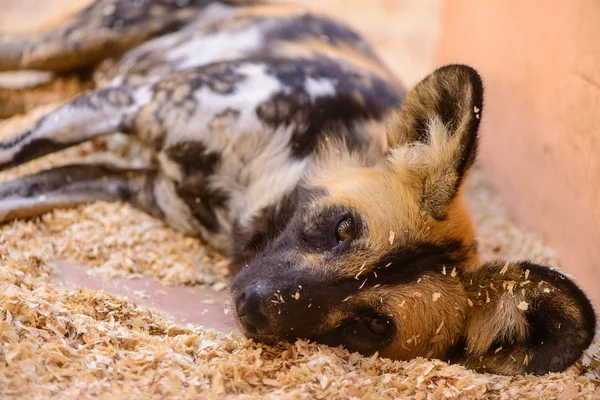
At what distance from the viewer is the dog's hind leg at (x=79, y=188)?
2.66 meters

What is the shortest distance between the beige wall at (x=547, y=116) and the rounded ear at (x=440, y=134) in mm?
192

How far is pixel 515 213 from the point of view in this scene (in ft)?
10.8

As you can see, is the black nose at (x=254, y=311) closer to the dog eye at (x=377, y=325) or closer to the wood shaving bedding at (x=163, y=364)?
the wood shaving bedding at (x=163, y=364)

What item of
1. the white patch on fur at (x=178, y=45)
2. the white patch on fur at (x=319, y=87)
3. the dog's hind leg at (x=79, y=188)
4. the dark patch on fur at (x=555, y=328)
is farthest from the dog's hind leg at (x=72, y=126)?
the dark patch on fur at (x=555, y=328)

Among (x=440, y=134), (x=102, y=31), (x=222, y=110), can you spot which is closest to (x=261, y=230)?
(x=222, y=110)

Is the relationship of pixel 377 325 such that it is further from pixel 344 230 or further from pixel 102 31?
pixel 102 31

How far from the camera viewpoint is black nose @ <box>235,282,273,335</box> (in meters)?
1.83

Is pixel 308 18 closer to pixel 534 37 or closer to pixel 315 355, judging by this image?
pixel 534 37

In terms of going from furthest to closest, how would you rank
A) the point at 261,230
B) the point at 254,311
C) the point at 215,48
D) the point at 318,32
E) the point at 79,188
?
the point at 318,32 → the point at 215,48 → the point at 79,188 → the point at 261,230 → the point at 254,311

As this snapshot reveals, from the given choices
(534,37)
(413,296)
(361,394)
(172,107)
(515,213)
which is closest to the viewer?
(361,394)

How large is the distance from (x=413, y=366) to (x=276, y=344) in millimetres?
382

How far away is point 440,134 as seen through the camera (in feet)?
6.74

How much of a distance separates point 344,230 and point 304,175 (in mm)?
457

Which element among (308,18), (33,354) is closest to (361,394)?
(33,354)
